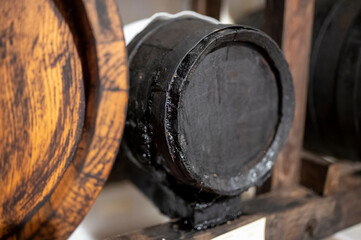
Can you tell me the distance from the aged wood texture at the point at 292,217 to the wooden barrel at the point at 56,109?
0.33 meters

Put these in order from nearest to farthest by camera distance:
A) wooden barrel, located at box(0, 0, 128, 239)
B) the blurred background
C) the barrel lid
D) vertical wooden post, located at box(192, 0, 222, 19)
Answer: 1. wooden barrel, located at box(0, 0, 128, 239)
2. the barrel lid
3. the blurred background
4. vertical wooden post, located at box(192, 0, 222, 19)

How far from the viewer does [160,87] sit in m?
1.13

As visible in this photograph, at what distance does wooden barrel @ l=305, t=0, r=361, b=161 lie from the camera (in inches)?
65.7

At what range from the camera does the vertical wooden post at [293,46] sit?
158 cm

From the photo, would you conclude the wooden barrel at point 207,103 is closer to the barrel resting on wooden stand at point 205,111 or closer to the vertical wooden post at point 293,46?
the barrel resting on wooden stand at point 205,111

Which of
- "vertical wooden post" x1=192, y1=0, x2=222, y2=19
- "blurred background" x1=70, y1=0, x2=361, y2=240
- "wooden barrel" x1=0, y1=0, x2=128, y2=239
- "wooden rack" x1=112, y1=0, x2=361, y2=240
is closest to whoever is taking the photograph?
"wooden barrel" x1=0, y1=0, x2=128, y2=239

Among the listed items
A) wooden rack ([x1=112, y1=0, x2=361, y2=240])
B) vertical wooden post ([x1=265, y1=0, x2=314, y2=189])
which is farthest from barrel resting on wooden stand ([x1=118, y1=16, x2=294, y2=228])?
vertical wooden post ([x1=265, y1=0, x2=314, y2=189])

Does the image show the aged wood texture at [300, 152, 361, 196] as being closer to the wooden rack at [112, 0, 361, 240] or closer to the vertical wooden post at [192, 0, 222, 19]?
the wooden rack at [112, 0, 361, 240]

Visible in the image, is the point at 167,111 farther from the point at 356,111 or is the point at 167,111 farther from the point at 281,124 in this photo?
the point at 356,111

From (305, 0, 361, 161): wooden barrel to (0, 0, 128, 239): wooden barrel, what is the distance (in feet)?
3.92

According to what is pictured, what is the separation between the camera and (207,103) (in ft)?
3.91

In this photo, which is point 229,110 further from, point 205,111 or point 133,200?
point 133,200

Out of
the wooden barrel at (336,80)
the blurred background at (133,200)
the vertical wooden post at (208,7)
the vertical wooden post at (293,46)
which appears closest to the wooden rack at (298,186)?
the vertical wooden post at (293,46)

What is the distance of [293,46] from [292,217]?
A: 31.5 inches
